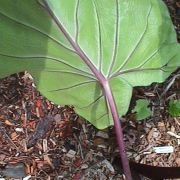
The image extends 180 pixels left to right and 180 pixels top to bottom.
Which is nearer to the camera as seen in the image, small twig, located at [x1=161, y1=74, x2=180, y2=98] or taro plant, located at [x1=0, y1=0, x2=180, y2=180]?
taro plant, located at [x1=0, y1=0, x2=180, y2=180]

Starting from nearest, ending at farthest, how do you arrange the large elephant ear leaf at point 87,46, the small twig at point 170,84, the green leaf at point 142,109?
the large elephant ear leaf at point 87,46 → the green leaf at point 142,109 → the small twig at point 170,84

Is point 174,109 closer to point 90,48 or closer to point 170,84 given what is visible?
point 170,84

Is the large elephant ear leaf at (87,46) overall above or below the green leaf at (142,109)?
above

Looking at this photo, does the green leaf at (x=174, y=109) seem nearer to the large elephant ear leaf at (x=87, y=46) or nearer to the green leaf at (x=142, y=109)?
the green leaf at (x=142, y=109)

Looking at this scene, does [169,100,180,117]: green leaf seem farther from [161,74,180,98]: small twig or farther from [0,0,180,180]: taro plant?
[0,0,180,180]: taro plant

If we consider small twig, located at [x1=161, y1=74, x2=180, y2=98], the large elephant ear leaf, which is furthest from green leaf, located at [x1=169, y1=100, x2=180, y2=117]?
the large elephant ear leaf

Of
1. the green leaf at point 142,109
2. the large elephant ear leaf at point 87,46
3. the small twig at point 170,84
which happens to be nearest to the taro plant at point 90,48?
the large elephant ear leaf at point 87,46

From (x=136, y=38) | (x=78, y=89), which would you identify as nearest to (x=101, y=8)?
(x=136, y=38)

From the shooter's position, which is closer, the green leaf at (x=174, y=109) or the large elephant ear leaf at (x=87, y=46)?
the large elephant ear leaf at (x=87, y=46)
